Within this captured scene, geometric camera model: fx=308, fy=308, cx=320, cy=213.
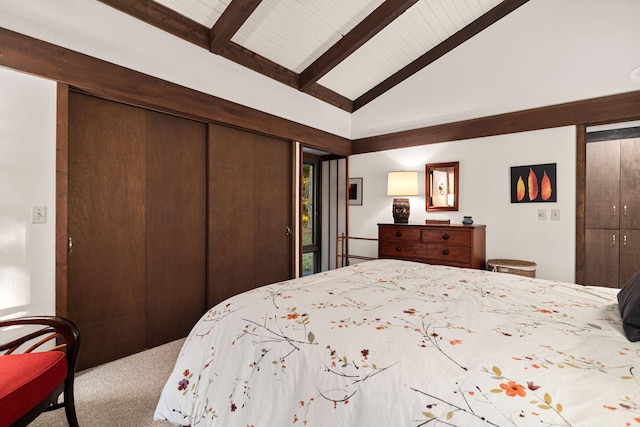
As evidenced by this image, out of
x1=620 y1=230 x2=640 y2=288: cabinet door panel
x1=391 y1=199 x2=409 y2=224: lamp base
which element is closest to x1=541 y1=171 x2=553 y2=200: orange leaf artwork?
x1=391 y1=199 x2=409 y2=224: lamp base

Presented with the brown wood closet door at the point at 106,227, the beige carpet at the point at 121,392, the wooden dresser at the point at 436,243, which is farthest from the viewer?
the wooden dresser at the point at 436,243

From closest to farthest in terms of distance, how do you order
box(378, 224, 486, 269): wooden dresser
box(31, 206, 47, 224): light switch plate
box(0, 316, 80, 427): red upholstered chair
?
box(0, 316, 80, 427): red upholstered chair → box(31, 206, 47, 224): light switch plate → box(378, 224, 486, 269): wooden dresser

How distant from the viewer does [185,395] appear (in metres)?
1.36

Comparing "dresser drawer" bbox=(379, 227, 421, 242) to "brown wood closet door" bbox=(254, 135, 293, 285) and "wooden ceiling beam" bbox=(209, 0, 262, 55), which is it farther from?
"wooden ceiling beam" bbox=(209, 0, 262, 55)

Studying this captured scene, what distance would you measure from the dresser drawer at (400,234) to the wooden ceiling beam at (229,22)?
2676 millimetres

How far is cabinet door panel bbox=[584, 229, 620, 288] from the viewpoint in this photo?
4.01m

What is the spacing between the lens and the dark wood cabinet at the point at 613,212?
153 inches

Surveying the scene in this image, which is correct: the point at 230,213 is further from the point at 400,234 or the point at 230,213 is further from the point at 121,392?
the point at 400,234

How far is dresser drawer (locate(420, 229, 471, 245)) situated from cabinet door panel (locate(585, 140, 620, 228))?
2.28m

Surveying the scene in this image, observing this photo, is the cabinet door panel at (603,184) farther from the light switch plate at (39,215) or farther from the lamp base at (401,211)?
the light switch plate at (39,215)

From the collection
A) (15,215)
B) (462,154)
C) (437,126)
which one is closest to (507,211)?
(462,154)

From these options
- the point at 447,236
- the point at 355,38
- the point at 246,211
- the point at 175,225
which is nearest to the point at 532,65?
the point at 355,38

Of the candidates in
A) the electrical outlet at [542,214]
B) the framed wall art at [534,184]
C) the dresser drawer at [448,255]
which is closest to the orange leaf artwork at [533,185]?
the framed wall art at [534,184]

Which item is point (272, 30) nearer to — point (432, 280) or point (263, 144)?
point (263, 144)
